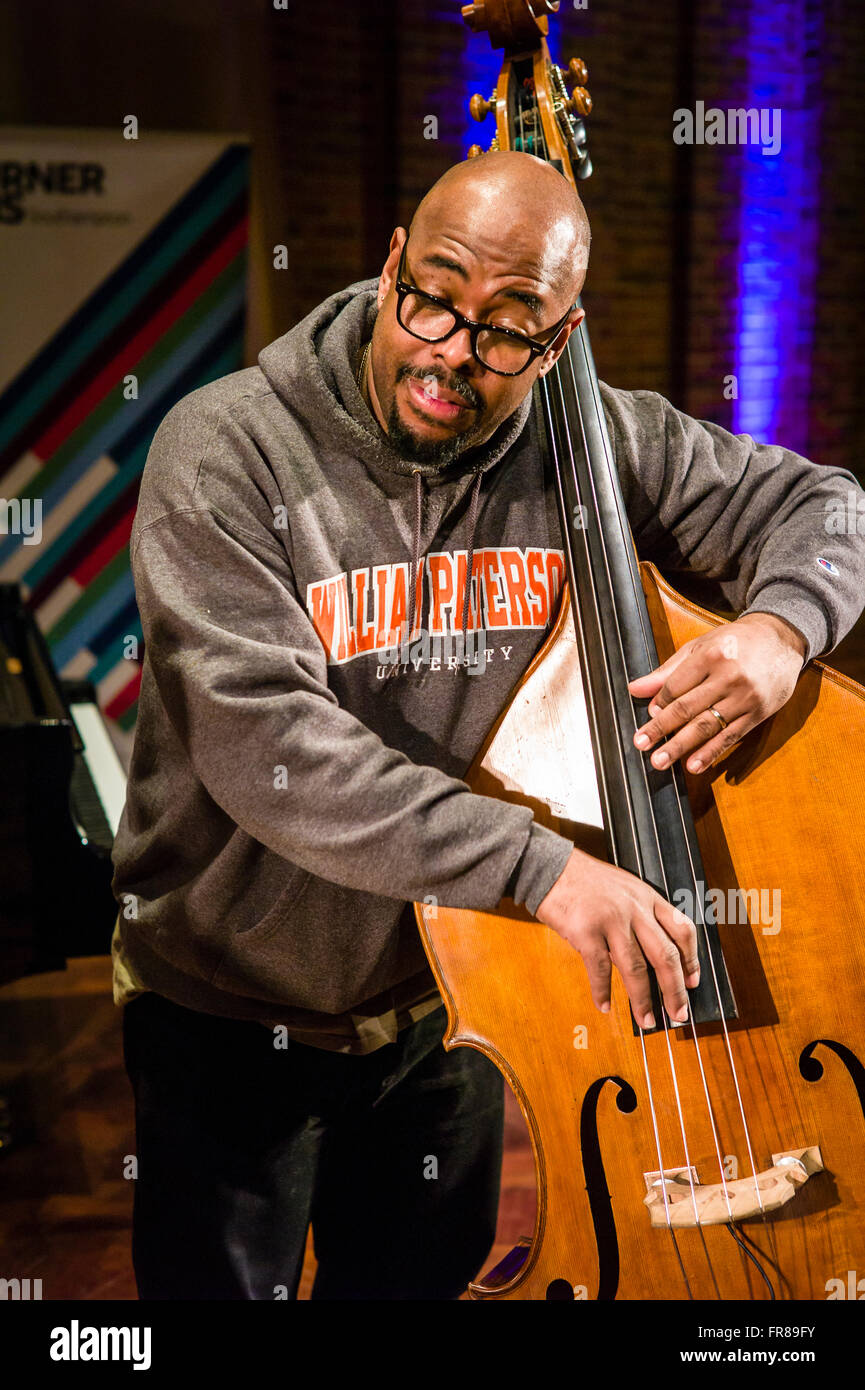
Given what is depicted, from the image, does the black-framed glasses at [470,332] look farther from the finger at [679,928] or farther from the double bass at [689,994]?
the finger at [679,928]

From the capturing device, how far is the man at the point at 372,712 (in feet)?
3.71

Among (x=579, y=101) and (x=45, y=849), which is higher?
(x=579, y=101)

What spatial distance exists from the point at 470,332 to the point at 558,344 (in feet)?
0.56

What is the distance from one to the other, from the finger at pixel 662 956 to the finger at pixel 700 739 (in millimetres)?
206

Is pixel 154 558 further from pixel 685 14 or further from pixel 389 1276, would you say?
pixel 685 14

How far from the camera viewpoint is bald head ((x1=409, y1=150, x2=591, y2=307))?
121 centimetres

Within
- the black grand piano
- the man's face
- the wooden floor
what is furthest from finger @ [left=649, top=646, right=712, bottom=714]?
the wooden floor

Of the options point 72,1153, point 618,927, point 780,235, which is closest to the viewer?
point 618,927

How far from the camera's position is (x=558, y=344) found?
53.6 inches

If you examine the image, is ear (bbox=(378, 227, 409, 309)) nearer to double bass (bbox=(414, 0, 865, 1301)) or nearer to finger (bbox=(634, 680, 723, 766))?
double bass (bbox=(414, 0, 865, 1301))

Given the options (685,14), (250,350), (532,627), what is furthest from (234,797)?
(685,14)

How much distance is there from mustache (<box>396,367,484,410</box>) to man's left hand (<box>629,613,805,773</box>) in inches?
14.7

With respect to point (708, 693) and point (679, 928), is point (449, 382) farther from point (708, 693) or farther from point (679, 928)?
point (679, 928)

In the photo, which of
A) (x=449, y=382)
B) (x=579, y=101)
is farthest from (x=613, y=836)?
(x=579, y=101)
